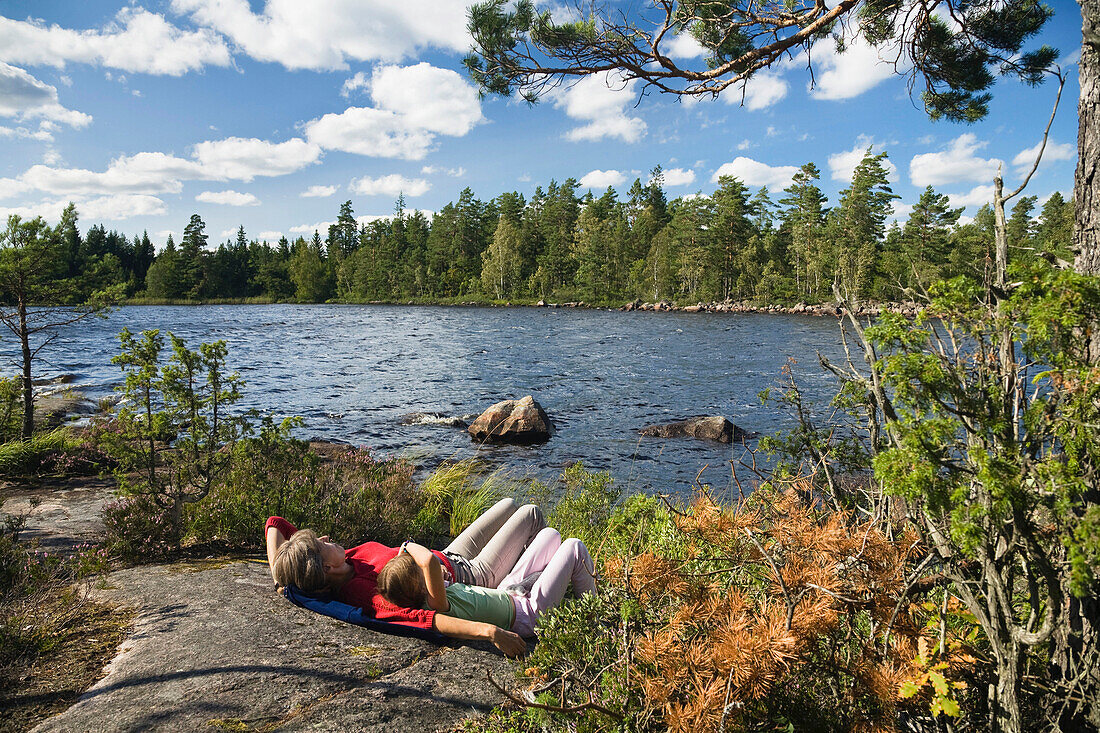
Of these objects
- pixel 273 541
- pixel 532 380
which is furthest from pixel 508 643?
pixel 532 380

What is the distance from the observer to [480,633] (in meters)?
3.07

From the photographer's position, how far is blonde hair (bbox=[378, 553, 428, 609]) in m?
3.26

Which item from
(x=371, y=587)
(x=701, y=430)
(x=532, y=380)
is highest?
(x=371, y=587)

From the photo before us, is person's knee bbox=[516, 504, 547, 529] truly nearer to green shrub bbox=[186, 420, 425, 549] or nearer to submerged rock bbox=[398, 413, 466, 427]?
green shrub bbox=[186, 420, 425, 549]

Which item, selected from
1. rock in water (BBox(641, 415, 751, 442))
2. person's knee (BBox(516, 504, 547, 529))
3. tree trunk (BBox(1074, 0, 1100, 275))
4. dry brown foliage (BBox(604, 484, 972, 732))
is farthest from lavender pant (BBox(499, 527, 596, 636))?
rock in water (BBox(641, 415, 751, 442))

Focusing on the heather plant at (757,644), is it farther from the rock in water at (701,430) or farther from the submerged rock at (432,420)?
the submerged rock at (432,420)

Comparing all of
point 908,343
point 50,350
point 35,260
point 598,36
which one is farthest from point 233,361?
point 908,343

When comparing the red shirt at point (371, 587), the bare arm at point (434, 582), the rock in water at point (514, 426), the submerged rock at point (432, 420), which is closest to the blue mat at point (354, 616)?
the red shirt at point (371, 587)

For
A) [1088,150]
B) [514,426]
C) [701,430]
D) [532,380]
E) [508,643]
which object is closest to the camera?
[1088,150]

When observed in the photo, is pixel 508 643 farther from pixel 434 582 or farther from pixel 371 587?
pixel 371 587

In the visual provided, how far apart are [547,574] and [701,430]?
9.25 metres

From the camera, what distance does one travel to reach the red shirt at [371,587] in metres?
3.22

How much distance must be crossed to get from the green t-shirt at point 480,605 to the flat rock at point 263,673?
0.58 ft

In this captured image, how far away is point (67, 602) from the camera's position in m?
3.09
